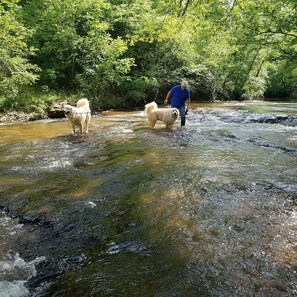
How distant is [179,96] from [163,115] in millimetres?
964

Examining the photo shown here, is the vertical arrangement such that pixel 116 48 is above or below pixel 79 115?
above

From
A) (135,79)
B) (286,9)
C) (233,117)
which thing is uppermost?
(286,9)

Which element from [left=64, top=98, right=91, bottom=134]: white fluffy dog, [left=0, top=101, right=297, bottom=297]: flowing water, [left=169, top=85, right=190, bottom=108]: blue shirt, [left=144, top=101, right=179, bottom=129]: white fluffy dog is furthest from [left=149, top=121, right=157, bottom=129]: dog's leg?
[left=0, top=101, right=297, bottom=297]: flowing water

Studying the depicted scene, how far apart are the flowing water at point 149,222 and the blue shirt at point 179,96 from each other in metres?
3.91

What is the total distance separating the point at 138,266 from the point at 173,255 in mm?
366

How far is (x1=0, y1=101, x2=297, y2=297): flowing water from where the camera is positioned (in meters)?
2.60

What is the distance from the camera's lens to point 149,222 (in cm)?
366

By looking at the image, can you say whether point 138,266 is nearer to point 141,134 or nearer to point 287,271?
point 287,271

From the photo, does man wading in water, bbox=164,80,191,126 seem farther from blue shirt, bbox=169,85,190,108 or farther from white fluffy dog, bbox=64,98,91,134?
white fluffy dog, bbox=64,98,91,134

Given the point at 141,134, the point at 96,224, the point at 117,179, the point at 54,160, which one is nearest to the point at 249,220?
the point at 96,224

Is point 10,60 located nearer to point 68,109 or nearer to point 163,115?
point 68,109

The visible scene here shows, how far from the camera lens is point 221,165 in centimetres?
612

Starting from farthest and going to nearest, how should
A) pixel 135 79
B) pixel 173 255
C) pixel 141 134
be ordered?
pixel 135 79 → pixel 141 134 → pixel 173 255

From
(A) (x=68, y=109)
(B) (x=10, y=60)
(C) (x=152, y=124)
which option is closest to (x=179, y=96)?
(C) (x=152, y=124)
